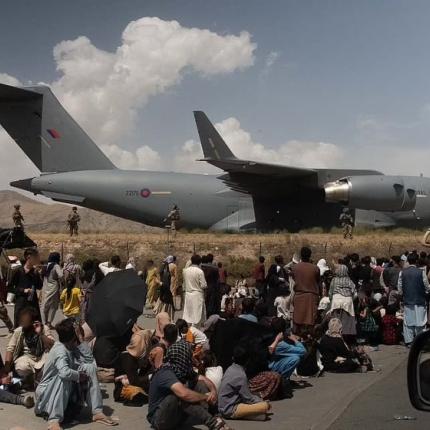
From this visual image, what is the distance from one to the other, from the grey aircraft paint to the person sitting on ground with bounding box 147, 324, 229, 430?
1881 cm

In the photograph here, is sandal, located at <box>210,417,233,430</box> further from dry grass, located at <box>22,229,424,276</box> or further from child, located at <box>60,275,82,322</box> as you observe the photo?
dry grass, located at <box>22,229,424,276</box>

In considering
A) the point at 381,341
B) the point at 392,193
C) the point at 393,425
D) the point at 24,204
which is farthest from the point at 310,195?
the point at 24,204

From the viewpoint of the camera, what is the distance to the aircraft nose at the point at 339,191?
22.8 meters

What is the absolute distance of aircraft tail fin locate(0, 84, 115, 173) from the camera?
27156 millimetres

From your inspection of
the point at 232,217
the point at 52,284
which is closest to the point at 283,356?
the point at 52,284

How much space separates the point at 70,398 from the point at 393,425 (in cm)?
310

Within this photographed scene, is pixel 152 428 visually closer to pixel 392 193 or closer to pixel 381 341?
pixel 381 341

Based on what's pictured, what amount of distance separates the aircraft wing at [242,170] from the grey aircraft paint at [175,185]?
0.04 meters

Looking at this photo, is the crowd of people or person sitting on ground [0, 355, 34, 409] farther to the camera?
person sitting on ground [0, 355, 34, 409]

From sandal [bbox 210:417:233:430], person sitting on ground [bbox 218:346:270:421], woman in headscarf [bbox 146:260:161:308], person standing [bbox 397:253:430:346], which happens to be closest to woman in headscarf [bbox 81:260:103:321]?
woman in headscarf [bbox 146:260:161:308]

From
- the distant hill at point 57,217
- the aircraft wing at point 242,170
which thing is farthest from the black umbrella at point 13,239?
the distant hill at point 57,217

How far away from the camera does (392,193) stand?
76.3 feet

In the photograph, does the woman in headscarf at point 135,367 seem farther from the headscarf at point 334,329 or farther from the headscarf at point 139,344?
the headscarf at point 334,329

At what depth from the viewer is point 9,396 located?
6.46 metres
